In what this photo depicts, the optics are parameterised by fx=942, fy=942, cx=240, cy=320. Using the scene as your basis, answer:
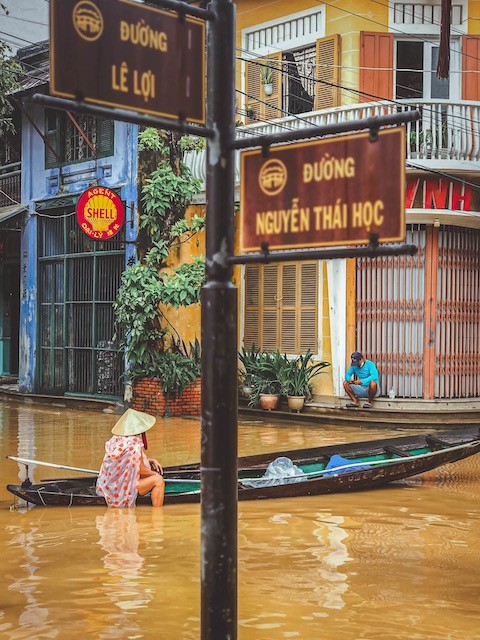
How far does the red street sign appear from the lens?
674 inches

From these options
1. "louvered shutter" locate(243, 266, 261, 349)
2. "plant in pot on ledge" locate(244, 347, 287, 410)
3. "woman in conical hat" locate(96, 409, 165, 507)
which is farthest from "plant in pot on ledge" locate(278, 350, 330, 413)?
"woman in conical hat" locate(96, 409, 165, 507)

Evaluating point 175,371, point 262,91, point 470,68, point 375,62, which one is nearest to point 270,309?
point 175,371

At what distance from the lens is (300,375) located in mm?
17109

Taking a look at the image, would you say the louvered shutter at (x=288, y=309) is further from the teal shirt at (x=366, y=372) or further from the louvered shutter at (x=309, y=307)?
the teal shirt at (x=366, y=372)

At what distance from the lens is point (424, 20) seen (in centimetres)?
1661

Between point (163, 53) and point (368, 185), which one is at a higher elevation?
point (163, 53)

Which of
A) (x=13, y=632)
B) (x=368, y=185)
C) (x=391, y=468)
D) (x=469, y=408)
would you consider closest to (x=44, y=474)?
(x=391, y=468)

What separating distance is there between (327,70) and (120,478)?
33.7 ft

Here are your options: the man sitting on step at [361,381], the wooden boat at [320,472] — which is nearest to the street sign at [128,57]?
the wooden boat at [320,472]

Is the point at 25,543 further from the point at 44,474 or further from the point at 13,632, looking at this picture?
the point at 44,474

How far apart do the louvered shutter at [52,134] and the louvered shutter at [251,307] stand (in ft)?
16.6

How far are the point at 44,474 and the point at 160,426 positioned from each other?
4784 mm

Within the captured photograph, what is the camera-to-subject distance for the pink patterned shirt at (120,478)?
923 cm

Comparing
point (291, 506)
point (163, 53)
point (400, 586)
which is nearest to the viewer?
point (163, 53)
